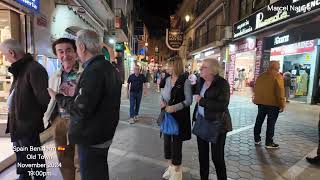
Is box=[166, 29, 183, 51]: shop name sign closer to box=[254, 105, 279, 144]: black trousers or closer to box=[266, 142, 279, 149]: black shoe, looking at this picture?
box=[254, 105, 279, 144]: black trousers

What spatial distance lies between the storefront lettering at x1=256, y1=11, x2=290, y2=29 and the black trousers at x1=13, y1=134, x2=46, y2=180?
9604mm

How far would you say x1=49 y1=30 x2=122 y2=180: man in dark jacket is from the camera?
2082mm

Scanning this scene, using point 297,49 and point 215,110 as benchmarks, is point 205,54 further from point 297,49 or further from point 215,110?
point 215,110

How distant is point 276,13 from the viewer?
35.1ft

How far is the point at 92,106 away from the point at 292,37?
1105 cm

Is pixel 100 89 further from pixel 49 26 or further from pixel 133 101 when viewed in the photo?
pixel 133 101

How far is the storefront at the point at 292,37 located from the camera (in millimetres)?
9102

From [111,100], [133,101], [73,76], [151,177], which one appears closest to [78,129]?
[111,100]

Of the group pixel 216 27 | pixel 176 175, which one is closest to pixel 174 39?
pixel 216 27

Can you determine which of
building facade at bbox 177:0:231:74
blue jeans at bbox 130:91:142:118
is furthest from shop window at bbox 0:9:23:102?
building facade at bbox 177:0:231:74

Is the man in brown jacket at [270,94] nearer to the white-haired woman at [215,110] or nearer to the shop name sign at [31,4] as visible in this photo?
the white-haired woman at [215,110]

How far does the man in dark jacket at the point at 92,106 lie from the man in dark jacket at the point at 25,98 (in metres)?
0.72

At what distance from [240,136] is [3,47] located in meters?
5.41

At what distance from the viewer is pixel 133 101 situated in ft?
26.7
